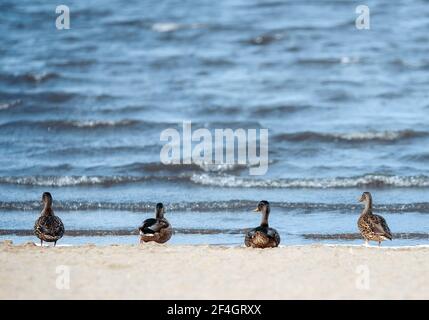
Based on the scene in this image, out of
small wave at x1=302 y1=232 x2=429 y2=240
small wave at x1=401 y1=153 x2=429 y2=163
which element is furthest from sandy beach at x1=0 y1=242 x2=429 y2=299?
small wave at x1=401 y1=153 x2=429 y2=163

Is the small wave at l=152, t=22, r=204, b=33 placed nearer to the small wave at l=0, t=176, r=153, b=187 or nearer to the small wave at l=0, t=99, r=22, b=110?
the small wave at l=0, t=99, r=22, b=110

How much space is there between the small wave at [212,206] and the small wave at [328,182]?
107 centimetres

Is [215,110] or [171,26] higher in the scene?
[171,26]

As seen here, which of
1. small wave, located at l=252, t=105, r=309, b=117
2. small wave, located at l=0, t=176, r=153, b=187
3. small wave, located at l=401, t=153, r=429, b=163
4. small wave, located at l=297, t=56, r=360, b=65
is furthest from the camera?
small wave, located at l=297, t=56, r=360, b=65

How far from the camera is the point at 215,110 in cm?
2075

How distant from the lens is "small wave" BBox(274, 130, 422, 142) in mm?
18078

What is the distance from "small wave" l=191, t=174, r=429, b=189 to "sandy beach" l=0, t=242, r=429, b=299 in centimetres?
446

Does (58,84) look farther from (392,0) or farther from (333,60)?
(392,0)

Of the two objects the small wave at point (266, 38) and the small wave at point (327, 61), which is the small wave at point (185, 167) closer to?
the small wave at point (327, 61)

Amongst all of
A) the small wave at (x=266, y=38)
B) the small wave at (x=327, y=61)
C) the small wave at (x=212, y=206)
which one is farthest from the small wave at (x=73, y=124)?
the small wave at (x=266, y=38)

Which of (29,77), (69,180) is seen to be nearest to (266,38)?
(29,77)

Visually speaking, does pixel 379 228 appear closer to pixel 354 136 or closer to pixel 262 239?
pixel 262 239

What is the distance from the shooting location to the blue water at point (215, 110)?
13.9m

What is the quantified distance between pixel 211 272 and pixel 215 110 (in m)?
11.6
